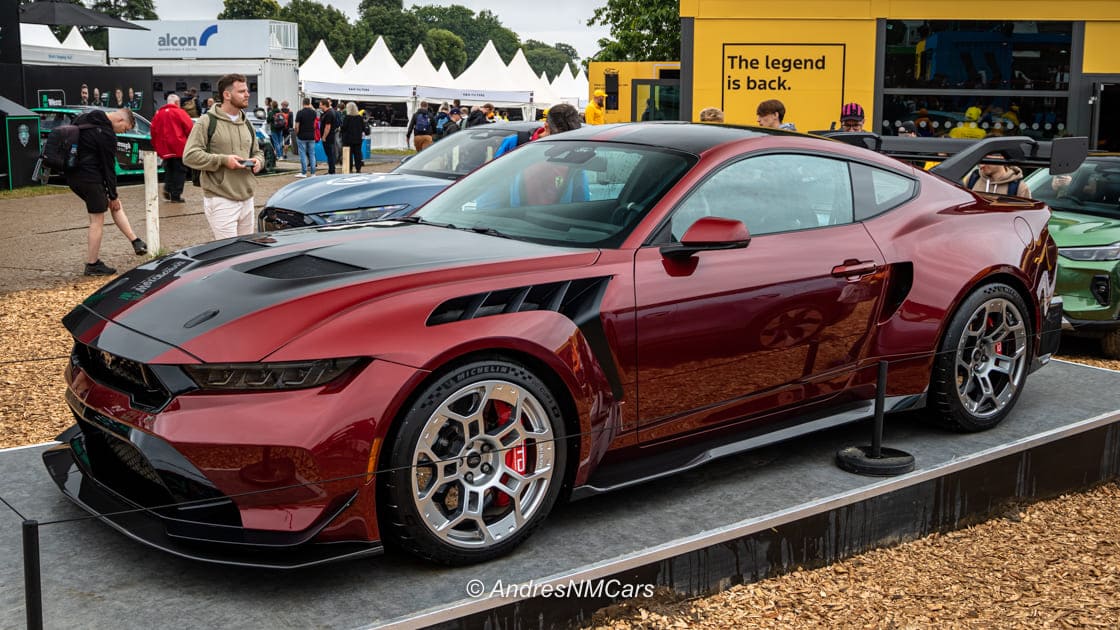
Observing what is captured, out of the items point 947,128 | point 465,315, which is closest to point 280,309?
point 465,315

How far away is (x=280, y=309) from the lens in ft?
11.1

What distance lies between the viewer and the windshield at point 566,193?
14.0 feet

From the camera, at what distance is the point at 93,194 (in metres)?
11.4

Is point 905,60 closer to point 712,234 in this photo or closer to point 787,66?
point 787,66

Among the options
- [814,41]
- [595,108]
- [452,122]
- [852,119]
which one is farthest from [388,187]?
[452,122]

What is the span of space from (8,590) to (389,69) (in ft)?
172

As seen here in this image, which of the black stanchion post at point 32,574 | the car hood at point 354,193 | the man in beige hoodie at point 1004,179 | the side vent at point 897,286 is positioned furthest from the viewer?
the car hood at point 354,193

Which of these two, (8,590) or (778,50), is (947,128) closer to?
(778,50)

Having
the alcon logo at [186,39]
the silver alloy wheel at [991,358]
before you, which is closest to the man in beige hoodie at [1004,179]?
the silver alloy wheel at [991,358]

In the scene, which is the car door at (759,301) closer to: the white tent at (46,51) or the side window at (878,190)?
the side window at (878,190)

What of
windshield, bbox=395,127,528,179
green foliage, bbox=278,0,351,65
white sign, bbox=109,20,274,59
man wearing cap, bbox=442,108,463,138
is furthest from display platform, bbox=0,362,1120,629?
green foliage, bbox=278,0,351,65

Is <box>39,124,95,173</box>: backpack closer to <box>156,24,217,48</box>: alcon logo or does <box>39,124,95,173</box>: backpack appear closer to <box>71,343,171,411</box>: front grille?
<box>71,343,171,411</box>: front grille

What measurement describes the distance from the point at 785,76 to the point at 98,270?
30.6 feet

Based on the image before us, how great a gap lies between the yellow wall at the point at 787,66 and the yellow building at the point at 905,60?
1cm
